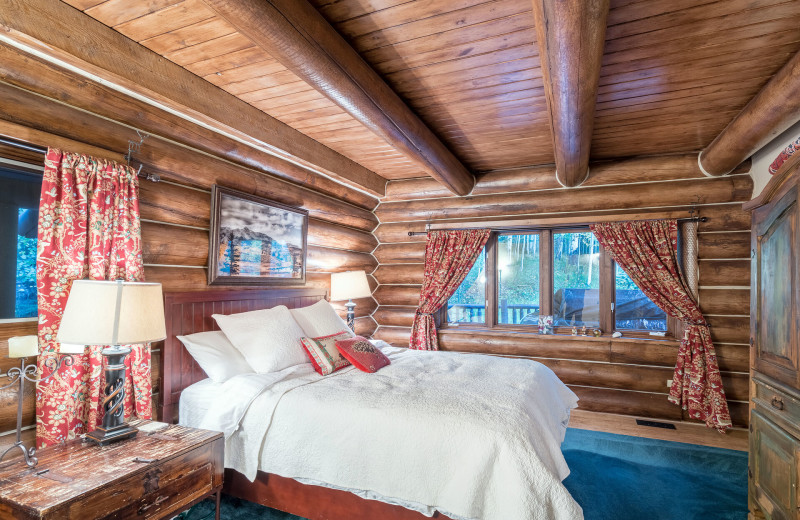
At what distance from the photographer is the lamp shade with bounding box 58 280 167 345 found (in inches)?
73.6

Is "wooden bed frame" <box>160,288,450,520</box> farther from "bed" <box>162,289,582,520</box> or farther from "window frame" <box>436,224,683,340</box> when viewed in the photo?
"window frame" <box>436,224,683,340</box>

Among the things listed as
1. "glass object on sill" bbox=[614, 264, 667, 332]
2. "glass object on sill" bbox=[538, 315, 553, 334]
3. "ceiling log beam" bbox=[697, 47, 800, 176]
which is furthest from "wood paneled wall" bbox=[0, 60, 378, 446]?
"ceiling log beam" bbox=[697, 47, 800, 176]

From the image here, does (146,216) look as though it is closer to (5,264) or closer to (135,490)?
(5,264)

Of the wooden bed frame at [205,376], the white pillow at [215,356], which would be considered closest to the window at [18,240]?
the wooden bed frame at [205,376]

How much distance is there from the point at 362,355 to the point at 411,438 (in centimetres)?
122

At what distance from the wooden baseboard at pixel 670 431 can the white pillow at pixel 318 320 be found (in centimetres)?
251

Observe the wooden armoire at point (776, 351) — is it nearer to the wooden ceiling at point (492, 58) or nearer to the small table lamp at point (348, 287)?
the wooden ceiling at point (492, 58)

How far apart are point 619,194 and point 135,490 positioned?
475 cm

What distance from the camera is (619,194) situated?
4.60m

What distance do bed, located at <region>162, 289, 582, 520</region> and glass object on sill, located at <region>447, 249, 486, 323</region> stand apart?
91.8 inches

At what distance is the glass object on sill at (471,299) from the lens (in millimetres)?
5406

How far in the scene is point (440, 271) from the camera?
208 inches

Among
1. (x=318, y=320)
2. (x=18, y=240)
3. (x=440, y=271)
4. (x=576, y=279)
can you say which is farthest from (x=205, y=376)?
(x=576, y=279)

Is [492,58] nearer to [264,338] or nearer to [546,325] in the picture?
[264,338]
